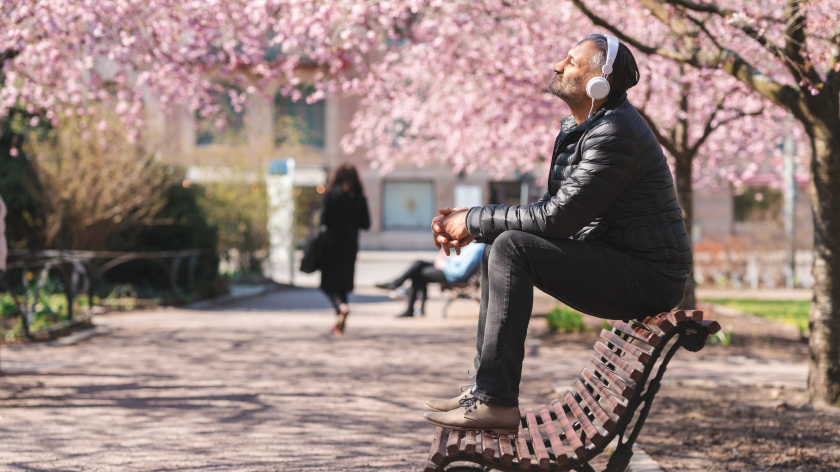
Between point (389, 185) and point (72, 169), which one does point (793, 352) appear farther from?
point (389, 185)

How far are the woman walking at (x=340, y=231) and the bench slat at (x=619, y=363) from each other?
644 centimetres

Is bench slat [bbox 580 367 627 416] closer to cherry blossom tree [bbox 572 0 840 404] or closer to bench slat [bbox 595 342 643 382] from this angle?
bench slat [bbox 595 342 643 382]

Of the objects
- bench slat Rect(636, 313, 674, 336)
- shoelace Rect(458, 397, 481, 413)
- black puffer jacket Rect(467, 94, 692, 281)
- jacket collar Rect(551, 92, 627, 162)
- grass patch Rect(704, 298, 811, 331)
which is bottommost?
grass patch Rect(704, 298, 811, 331)

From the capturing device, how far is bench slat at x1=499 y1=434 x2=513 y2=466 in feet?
8.70

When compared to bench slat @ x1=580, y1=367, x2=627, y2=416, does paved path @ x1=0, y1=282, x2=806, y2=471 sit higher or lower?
lower

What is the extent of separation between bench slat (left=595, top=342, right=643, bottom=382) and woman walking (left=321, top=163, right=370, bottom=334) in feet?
21.1

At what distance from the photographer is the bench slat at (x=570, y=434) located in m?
2.73

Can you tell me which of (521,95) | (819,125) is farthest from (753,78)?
(521,95)

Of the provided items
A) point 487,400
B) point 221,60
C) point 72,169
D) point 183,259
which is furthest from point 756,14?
point 183,259

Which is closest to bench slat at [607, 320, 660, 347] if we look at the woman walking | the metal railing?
the metal railing

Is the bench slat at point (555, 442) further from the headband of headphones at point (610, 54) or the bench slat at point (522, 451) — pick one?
the headband of headphones at point (610, 54)

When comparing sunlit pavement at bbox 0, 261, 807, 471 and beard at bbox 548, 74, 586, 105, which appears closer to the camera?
beard at bbox 548, 74, 586, 105

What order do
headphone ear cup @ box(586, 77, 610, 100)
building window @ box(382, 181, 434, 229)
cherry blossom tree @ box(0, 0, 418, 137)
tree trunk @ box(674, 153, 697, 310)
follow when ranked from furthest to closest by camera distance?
building window @ box(382, 181, 434, 229), tree trunk @ box(674, 153, 697, 310), cherry blossom tree @ box(0, 0, 418, 137), headphone ear cup @ box(586, 77, 610, 100)

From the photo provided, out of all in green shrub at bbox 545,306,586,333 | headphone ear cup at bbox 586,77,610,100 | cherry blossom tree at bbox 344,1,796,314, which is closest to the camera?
headphone ear cup at bbox 586,77,610,100
